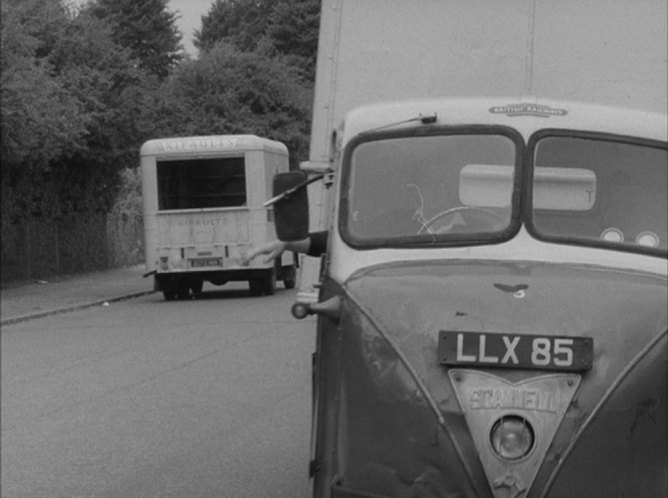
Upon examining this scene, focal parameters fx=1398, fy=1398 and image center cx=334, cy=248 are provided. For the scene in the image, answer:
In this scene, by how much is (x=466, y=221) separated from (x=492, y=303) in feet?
2.55

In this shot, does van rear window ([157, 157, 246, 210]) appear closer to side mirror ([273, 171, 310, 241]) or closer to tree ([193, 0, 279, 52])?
tree ([193, 0, 279, 52])

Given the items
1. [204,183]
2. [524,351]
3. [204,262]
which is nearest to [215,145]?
[204,262]

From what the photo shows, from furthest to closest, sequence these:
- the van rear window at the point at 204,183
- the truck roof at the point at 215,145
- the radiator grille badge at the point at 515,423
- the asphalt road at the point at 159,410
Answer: the van rear window at the point at 204,183
the truck roof at the point at 215,145
the asphalt road at the point at 159,410
the radiator grille badge at the point at 515,423

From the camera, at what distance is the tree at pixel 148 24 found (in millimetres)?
9922

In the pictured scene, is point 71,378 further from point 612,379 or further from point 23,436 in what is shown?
point 612,379

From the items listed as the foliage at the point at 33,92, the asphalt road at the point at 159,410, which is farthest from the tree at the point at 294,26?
the foliage at the point at 33,92

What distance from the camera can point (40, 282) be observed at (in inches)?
1324

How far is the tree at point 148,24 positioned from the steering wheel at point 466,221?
3782mm

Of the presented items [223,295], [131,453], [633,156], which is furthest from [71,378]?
[223,295]

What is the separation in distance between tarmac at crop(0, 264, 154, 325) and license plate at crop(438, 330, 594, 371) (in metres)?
18.3

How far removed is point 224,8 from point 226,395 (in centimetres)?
389

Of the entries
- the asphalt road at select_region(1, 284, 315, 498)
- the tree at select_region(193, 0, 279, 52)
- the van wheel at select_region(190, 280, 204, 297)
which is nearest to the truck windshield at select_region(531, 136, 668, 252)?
the asphalt road at select_region(1, 284, 315, 498)

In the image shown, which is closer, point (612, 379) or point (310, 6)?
point (612, 379)

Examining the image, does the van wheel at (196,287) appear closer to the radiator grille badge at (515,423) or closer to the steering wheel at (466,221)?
the steering wheel at (466,221)
